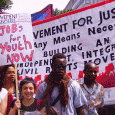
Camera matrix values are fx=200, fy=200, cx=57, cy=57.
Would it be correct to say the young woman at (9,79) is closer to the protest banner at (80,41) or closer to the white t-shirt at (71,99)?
the white t-shirt at (71,99)

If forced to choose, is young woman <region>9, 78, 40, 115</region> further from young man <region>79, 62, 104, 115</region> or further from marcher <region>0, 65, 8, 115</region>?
young man <region>79, 62, 104, 115</region>

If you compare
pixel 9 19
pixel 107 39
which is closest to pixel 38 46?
pixel 9 19

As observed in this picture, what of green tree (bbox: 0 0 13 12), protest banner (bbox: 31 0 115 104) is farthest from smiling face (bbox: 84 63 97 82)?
green tree (bbox: 0 0 13 12)

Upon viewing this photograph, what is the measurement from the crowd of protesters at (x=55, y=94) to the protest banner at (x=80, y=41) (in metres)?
0.40

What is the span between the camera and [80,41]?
3402 mm

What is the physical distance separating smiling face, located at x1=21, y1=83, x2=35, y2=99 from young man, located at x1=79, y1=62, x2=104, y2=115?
76 cm

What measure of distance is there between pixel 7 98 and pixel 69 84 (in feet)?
2.71

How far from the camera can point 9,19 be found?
335 cm

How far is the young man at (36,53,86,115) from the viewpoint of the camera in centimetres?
212

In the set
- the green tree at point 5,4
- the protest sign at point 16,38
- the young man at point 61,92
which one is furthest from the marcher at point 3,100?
the green tree at point 5,4

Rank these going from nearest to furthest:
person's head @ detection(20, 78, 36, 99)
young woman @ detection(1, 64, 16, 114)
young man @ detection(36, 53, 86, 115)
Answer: young man @ detection(36, 53, 86, 115) → person's head @ detection(20, 78, 36, 99) → young woman @ detection(1, 64, 16, 114)

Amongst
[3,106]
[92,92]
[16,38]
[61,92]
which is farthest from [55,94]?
[16,38]

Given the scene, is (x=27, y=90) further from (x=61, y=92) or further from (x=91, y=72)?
(x=91, y=72)

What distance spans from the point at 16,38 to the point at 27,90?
112 cm
